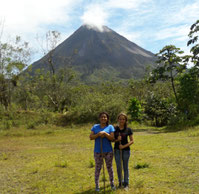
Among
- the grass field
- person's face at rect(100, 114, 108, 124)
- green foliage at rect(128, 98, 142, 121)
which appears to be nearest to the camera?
person's face at rect(100, 114, 108, 124)

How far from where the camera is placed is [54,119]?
816 inches

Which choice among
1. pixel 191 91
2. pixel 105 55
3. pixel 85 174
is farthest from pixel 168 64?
pixel 105 55

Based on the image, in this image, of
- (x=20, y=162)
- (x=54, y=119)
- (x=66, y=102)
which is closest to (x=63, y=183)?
(x=20, y=162)

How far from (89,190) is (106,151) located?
46.3 inches

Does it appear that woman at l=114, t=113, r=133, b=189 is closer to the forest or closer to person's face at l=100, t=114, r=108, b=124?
person's face at l=100, t=114, r=108, b=124

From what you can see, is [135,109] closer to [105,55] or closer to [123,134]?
[123,134]

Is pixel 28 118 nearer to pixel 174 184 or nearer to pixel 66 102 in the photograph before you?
pixel 66 102

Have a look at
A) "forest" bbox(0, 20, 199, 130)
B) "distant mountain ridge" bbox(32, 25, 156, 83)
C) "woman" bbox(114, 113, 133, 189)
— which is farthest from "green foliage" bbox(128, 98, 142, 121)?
"distant mountain ridge" bbox(32, 25, 156, 83)

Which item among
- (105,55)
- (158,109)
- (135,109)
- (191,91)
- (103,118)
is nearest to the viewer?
(103,118)

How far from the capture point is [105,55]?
7067 inches

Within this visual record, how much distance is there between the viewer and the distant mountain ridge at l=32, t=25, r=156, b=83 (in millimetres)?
149500

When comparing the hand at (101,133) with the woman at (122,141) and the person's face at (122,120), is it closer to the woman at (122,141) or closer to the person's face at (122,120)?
the woman at (122,141)

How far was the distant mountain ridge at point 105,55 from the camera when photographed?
150 meters

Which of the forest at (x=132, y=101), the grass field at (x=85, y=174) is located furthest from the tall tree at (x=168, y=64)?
the grass field at (x=85, y=174)
